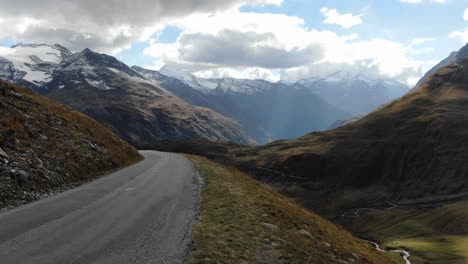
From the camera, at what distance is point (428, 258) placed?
11338 cm

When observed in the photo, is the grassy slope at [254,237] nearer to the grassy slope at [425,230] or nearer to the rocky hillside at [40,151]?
the rocky hillside at [40,151]

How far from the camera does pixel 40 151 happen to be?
34.1 m

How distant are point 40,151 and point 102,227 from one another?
1823 cm

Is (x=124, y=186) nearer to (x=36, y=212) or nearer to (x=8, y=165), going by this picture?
(x=8, y=165)

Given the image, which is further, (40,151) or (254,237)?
(40,151)

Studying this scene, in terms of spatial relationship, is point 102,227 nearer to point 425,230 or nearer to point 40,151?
point 40,151

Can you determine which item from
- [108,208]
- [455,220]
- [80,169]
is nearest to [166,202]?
[108,208]

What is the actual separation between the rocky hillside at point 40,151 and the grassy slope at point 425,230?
306 ft

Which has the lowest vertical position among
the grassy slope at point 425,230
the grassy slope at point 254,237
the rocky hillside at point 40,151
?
the grassy slope at point 425,230

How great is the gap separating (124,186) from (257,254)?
1856cm

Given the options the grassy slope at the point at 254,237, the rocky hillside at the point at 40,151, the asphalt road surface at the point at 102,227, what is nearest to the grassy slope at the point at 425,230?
the rocky hillside at the point at 40,151

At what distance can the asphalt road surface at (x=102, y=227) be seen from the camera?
48.9 feet

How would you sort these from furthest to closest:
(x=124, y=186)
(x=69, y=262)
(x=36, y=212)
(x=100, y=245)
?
(x=124, y=186) → (x=36, y=212) → (x=100, y=245) → (x=69, y=262)

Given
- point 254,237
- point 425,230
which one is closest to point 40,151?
point 254,237
